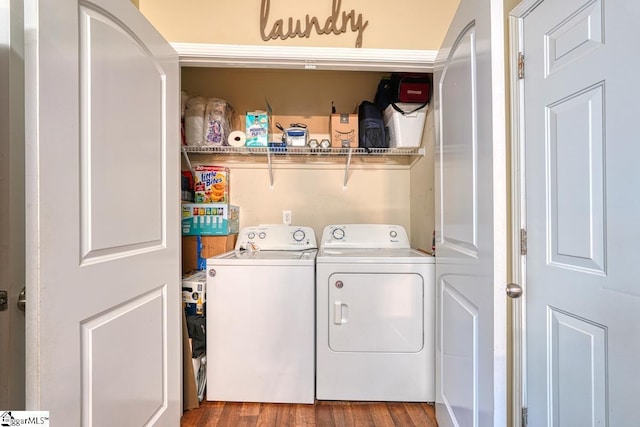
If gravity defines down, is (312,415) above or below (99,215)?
below

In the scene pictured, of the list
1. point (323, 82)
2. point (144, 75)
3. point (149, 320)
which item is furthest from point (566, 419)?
point (323, 82)

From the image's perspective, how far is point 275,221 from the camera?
2.45 m

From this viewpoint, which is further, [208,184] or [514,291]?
[208,184]

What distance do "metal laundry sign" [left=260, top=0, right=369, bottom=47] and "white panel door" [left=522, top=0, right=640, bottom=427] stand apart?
33.9 inches

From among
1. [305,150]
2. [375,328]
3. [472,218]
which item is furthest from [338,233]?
[472,218]

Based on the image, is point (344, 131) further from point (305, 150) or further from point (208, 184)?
point (208, 184)

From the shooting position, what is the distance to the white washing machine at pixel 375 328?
1.71 metres

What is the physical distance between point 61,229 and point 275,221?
5.59 feet

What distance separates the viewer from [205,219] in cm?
208

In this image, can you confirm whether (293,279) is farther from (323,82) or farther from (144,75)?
(323,82)

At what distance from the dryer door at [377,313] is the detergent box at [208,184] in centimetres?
113

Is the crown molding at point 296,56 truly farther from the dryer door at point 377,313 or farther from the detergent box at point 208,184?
the dryer door at point 377,313

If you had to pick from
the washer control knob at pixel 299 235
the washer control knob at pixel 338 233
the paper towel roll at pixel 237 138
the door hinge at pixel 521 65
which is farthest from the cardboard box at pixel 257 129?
the door hinge at pixel 521 65

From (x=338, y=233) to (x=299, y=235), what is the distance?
1.02 ft
